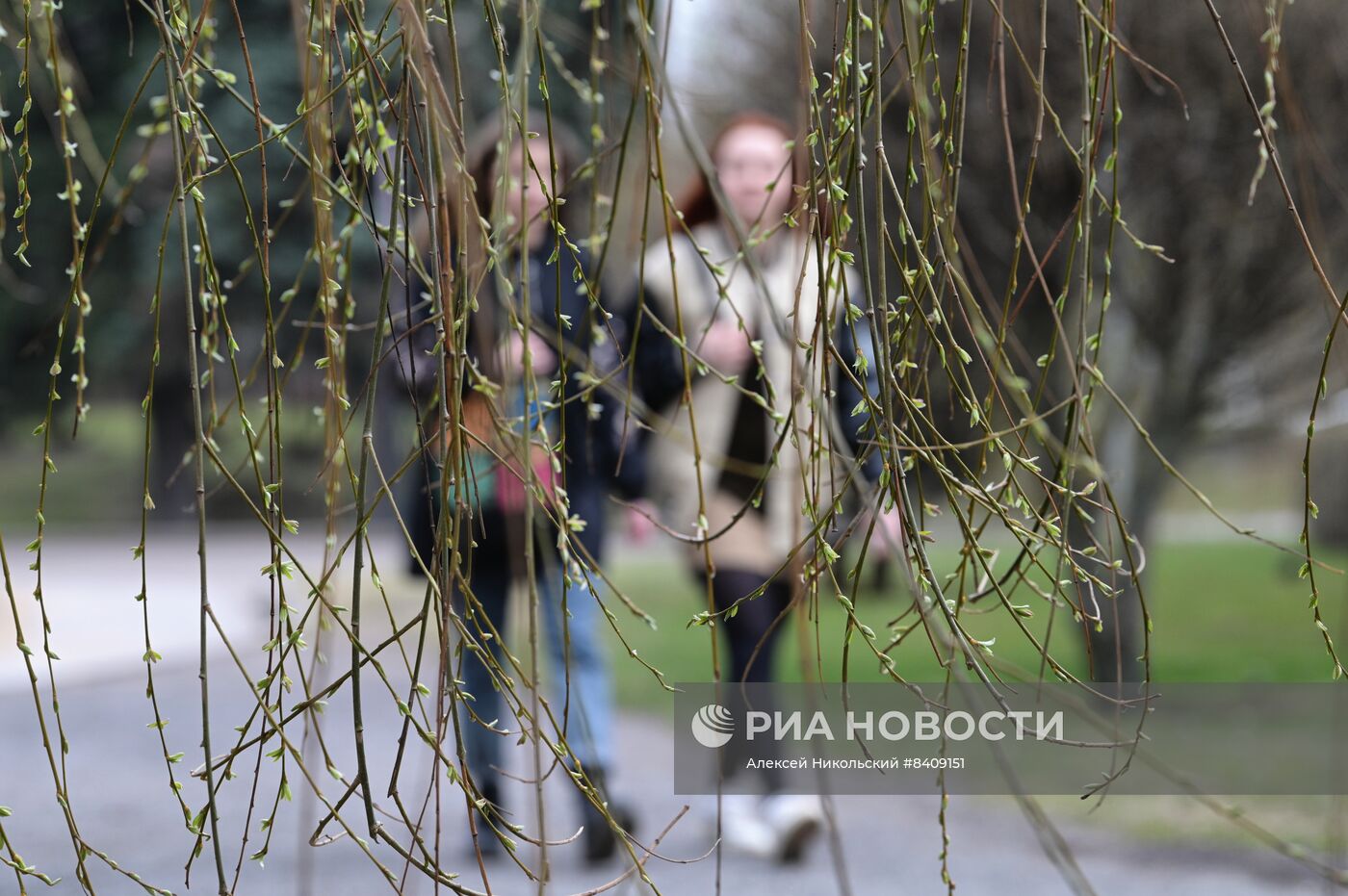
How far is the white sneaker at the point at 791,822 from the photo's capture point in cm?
307

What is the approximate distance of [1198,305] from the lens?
465cm

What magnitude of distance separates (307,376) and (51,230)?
14.3ft

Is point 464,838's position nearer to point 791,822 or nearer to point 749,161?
point 791,822

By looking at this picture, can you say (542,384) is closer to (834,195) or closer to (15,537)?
(834,195)

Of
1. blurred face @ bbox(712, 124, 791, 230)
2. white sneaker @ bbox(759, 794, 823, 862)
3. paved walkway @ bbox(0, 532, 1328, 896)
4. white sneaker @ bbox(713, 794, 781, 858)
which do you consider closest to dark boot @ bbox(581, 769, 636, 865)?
paved walkway @ bbox(0, 532, 1328, 896)

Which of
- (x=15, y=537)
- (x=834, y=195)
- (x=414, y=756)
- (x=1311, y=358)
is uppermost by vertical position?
(x=15, y=537)

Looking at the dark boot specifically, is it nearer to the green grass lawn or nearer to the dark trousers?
the dark trousers

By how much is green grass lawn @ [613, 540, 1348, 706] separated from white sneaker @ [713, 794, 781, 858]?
0.93 meters

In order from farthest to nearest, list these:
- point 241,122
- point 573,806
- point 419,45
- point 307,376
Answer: point 307,376 < point 241,122 < point 573,806 < point 419,45

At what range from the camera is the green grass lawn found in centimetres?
592

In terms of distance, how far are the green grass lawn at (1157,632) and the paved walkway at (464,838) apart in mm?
585

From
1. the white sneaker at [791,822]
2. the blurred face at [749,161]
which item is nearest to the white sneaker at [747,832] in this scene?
the white sneaker at [791,822]

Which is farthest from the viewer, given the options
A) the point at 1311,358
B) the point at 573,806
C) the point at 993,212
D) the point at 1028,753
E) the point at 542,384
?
the point at 1311,358

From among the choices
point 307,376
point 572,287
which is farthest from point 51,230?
point 572,287
